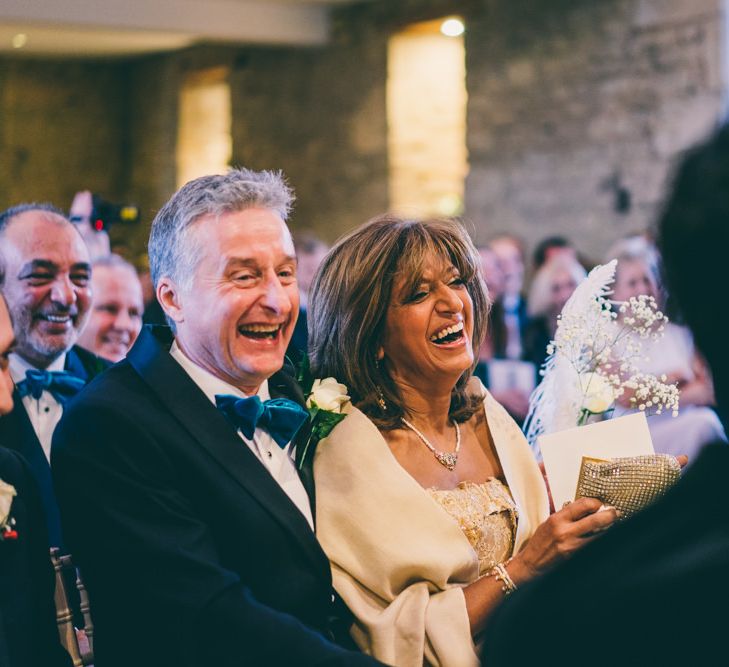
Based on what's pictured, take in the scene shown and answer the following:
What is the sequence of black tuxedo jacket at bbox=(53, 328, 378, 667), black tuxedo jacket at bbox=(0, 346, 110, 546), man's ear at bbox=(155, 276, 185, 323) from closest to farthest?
black tuxedo jacket at bbox=(53, 328, 378, 667) < man's ear at bbox=(155, 276, 185, 323) < black tuxedo jacket at bbox=(0, 346, 110, 546)

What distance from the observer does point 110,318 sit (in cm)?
388

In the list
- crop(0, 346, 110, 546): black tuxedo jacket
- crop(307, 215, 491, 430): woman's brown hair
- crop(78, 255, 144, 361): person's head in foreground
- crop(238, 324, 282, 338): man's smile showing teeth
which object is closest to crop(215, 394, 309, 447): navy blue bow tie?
crop(238, 324, 282, 338): man's smile showing teeth

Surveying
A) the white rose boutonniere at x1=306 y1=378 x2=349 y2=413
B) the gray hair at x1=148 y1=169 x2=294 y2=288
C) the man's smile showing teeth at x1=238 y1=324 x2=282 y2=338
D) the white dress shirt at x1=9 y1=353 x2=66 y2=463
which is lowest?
the white dress shirt at x1=9 y1=353 x2=66 y2=463

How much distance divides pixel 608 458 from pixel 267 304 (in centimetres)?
76

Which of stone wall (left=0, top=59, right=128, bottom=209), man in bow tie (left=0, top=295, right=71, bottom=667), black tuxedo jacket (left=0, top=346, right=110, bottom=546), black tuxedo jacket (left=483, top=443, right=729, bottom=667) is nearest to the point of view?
black tuxedo jacket (left=483, top=443, right=729, bottom=667)

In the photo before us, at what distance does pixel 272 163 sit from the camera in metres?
11.0

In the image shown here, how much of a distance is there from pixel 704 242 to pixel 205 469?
1.23 meters

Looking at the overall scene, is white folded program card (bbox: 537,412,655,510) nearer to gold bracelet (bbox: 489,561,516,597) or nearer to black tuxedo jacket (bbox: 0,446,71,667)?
gold bracelet (bbox: 489,561,516,597)

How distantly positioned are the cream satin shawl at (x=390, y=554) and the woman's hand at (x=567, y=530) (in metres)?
0.17

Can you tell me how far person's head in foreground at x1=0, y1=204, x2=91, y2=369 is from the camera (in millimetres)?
3127

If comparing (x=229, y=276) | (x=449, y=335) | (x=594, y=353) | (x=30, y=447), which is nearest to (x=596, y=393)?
(x=594, y=353)

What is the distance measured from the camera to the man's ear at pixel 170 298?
2.19m

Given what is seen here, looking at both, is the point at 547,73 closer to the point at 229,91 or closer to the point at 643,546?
the point at 229,91

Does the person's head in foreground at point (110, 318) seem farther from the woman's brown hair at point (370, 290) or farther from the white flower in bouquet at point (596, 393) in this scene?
the white flower in bouquet at point (596, 393)
